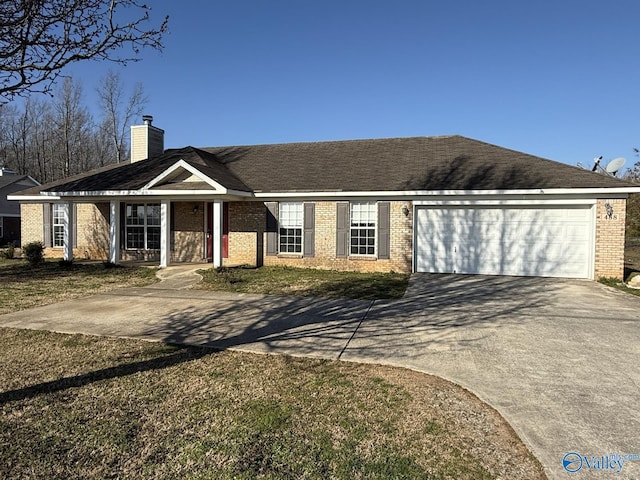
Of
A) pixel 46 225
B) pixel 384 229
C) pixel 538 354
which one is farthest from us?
pixel 46 225

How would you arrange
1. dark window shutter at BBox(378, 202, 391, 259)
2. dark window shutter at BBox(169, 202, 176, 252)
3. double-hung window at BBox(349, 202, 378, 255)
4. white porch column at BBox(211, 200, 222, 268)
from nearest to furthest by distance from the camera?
1. white porch column at BBox(211, 200, 222, 268)
2. dark window shutter at BBox(378, 202, 391, 259)
3. double-hung window at BBox(349, 202, 378, 255)
4. dark window shutter at BBox(169, 202, 176, 252)

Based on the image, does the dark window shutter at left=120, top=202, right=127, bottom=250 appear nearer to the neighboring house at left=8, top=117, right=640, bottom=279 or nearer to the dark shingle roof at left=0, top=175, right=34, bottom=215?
the neighboring house at left=8, top=117, right=640, bottom=279

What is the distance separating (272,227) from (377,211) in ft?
12.3

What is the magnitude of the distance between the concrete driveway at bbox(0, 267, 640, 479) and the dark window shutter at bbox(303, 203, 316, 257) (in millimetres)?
4513

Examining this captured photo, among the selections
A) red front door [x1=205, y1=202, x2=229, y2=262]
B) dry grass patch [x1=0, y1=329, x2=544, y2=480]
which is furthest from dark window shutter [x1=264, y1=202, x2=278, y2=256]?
dry grass patch [x1=0, y1=329, x2=544, y2=480]

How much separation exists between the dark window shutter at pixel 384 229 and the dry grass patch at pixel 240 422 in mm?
8629

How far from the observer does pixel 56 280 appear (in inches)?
461

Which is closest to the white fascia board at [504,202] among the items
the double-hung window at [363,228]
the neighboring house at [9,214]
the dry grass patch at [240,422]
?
the double-hung window at [363,228]

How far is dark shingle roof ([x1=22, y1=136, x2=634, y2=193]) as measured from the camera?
12.8 metres

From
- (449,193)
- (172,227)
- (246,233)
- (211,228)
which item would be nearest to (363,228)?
(449,193)

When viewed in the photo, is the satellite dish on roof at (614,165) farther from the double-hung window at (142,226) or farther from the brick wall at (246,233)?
the double-hung window at (142,226)

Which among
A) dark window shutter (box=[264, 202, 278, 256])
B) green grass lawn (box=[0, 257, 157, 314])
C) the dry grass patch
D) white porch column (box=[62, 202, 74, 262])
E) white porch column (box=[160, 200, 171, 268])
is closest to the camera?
the dry grass patch

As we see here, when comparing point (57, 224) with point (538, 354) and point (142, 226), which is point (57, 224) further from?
point (538, 354)

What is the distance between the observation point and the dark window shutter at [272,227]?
14.4m
